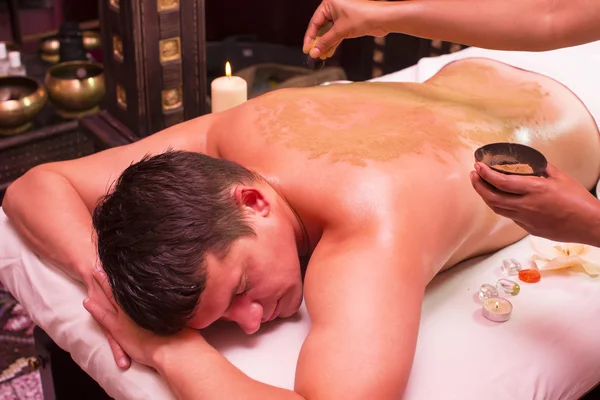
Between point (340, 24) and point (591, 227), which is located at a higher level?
point (340, 24)

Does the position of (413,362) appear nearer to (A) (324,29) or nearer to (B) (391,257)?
(B) (391,257)

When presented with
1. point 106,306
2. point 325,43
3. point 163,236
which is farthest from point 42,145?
point 163,236

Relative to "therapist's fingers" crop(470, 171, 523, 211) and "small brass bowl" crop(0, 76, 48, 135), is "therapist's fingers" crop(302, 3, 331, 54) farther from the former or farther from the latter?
"small brass bowl" crop(0, 76, 48, 135)

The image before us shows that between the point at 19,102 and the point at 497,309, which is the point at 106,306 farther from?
the point at 19,102

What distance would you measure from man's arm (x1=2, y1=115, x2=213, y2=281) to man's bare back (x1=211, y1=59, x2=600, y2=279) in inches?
5.2

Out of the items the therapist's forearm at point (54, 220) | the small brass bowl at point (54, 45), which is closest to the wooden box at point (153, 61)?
the small brass bowl at point (54, 45)

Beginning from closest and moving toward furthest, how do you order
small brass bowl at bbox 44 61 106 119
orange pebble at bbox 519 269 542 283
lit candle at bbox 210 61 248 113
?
orange pebble at bbox 519 269 542 283
lit candle at bbox 210 61 248 113
small brass bowl at bbox 44 61 106 119

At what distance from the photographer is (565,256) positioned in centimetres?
143

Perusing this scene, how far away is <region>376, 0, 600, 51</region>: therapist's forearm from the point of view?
4.58 ft

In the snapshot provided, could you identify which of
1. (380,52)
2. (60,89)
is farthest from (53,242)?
(380,52)

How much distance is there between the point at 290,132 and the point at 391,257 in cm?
37

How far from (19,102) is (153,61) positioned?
0.63 metres

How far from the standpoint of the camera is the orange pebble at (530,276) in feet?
4.54

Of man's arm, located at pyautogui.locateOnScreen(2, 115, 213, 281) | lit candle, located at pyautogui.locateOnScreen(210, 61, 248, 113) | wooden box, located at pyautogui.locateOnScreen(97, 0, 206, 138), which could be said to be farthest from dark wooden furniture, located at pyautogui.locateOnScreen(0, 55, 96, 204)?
man's arm, located at pyautogui.locateOnScreen(2, 115, 213, 281)
